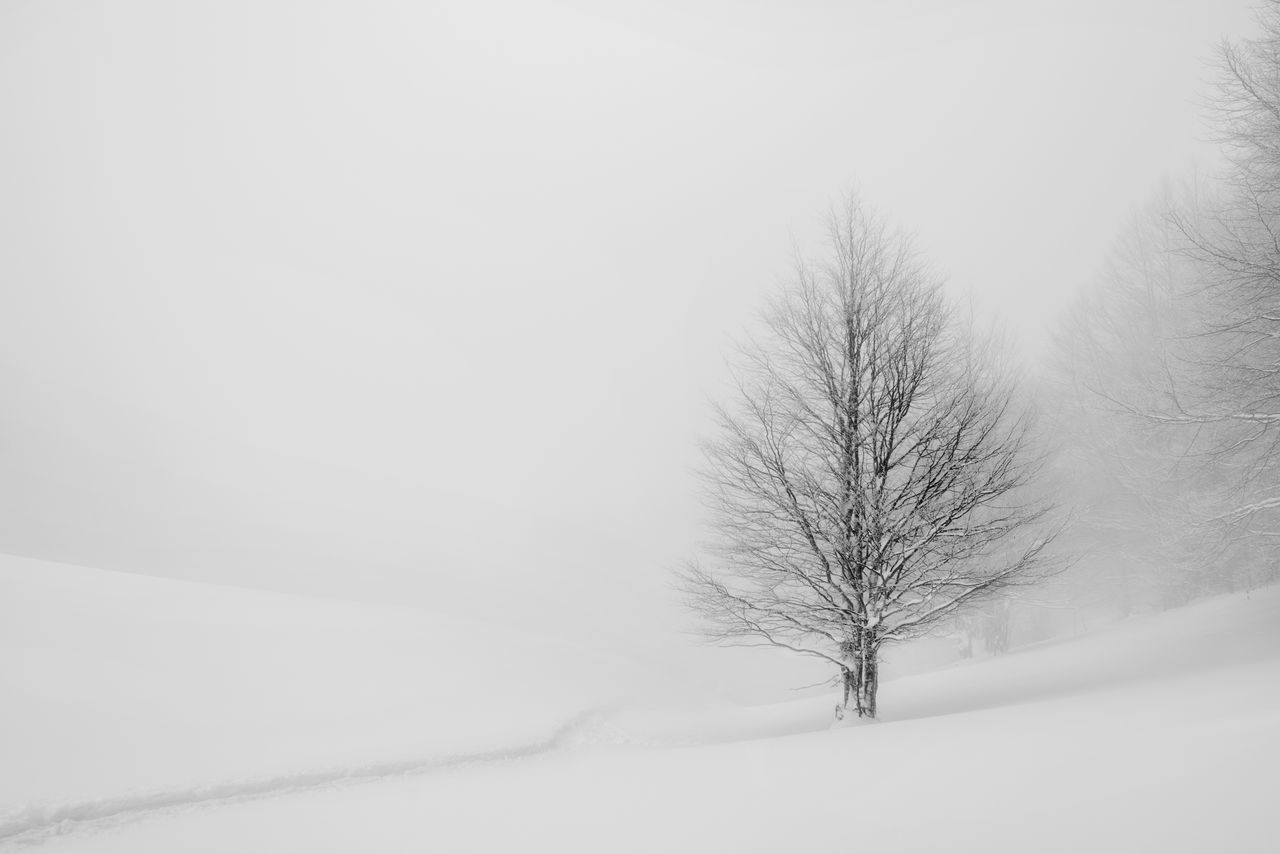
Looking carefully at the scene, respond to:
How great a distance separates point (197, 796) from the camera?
25.1 feet

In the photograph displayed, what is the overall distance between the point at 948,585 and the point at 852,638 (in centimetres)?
164

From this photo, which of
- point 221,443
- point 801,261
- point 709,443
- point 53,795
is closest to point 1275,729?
point 709,443

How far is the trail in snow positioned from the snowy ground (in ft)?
0.10

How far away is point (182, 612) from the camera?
13719mm

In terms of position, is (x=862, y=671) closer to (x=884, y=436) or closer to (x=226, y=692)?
(x=884, y=436)

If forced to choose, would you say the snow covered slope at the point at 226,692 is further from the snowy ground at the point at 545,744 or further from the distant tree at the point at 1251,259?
the distant tree at the point at 1251,259

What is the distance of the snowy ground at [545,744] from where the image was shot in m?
4.03

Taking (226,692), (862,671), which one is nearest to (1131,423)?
(862,671)

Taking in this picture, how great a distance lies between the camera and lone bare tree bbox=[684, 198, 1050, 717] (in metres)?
8.53

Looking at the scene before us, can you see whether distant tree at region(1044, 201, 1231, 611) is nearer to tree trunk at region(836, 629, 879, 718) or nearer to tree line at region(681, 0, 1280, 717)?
tree line at region(681, 0, 1280, 717)

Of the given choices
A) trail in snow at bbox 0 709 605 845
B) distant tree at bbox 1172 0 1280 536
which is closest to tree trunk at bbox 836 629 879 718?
trail in snow at bbox 0 709 605 845

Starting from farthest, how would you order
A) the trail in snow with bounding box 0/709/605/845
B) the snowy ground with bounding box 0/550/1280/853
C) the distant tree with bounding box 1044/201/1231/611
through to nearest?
1. the distant tree with bounding box 1044/201/1231/611
2. the trail in snow with bounding box 0/709/605/845
3. the snowy ground with bounding box 0/550/1280/853

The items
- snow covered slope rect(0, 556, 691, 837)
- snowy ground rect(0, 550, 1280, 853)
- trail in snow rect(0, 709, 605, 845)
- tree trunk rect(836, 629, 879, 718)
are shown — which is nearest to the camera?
snowy ground rect(0, 550, 1280, 853)

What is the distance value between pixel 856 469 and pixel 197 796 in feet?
32.6
